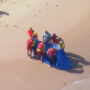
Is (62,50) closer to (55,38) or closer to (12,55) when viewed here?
(55,38)

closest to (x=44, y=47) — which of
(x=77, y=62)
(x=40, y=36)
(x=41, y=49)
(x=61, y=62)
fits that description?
(x=41, y=49)

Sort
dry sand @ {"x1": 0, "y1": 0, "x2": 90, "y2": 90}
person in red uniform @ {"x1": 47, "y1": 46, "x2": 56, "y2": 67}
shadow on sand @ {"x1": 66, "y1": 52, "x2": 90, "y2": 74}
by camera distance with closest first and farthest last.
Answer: dry sand @ {"x1": 0, "y1": 0, "x2": 90, "y2": 90}, person in red uniform @ {"x1": 47, "y1": 46, "x2": 56, "y2": 67}, shadow on sand @ {"x1": 66, "y1": 52, "x2": 90, "y2": 74}

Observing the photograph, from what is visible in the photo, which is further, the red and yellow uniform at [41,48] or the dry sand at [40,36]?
the red and yellow uniform at [41,48]

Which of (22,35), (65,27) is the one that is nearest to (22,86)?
(22,35)

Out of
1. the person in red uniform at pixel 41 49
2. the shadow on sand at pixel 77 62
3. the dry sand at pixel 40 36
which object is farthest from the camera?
the shadow on sand at pixel 77 62

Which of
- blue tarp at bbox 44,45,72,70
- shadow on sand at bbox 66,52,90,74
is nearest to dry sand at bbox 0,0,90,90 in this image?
shadow on sand at bbox 66,52,90,74

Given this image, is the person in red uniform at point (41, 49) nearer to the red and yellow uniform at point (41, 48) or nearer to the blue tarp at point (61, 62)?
the red and yellow uniform at point (41, 48)

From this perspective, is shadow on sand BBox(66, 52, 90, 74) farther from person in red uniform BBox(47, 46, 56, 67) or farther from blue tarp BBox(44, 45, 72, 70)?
person in red uniform BBox(47, 46, 56, 67)

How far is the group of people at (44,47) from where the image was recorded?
1421 centimetres

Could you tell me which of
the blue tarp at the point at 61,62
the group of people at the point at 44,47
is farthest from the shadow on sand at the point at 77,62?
the group of people at the point at 44,47

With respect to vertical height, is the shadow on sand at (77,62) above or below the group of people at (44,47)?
below

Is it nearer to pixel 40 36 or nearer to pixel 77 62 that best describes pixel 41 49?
pixel 77 62

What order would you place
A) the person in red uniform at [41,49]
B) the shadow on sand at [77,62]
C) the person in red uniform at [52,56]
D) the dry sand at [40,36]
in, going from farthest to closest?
the shadow on sand at [77,62] < the person in red uniform at [41,49] < the person in red uniform at [52,56] < the dry sand at [40,36]

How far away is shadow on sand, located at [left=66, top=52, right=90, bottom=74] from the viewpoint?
1438 cm
